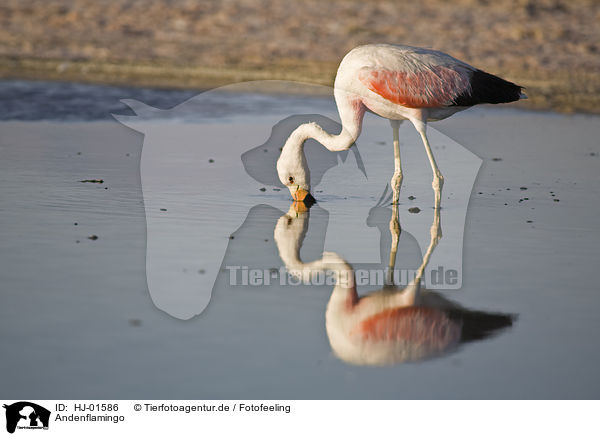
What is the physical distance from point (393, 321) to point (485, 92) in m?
4.45

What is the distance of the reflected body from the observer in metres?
5.32

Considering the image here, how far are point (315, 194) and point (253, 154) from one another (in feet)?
7.17

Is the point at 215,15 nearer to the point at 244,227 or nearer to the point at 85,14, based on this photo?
the point at 85,14

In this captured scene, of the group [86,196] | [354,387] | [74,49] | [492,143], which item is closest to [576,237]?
[354,387]

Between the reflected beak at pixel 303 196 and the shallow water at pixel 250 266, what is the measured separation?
189mm

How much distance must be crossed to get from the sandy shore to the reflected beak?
9355mm

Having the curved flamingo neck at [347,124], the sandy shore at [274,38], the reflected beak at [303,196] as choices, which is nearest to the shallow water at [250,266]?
the reflected beak at [303,196]

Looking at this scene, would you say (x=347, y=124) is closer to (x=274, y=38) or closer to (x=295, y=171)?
(x=295, y=171)

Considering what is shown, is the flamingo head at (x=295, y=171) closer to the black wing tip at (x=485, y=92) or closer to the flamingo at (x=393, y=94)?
the flamingo at (x=393, y=94)

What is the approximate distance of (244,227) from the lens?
807 cm

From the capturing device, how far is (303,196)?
890cm

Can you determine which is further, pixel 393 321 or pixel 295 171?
pixel 295 171
